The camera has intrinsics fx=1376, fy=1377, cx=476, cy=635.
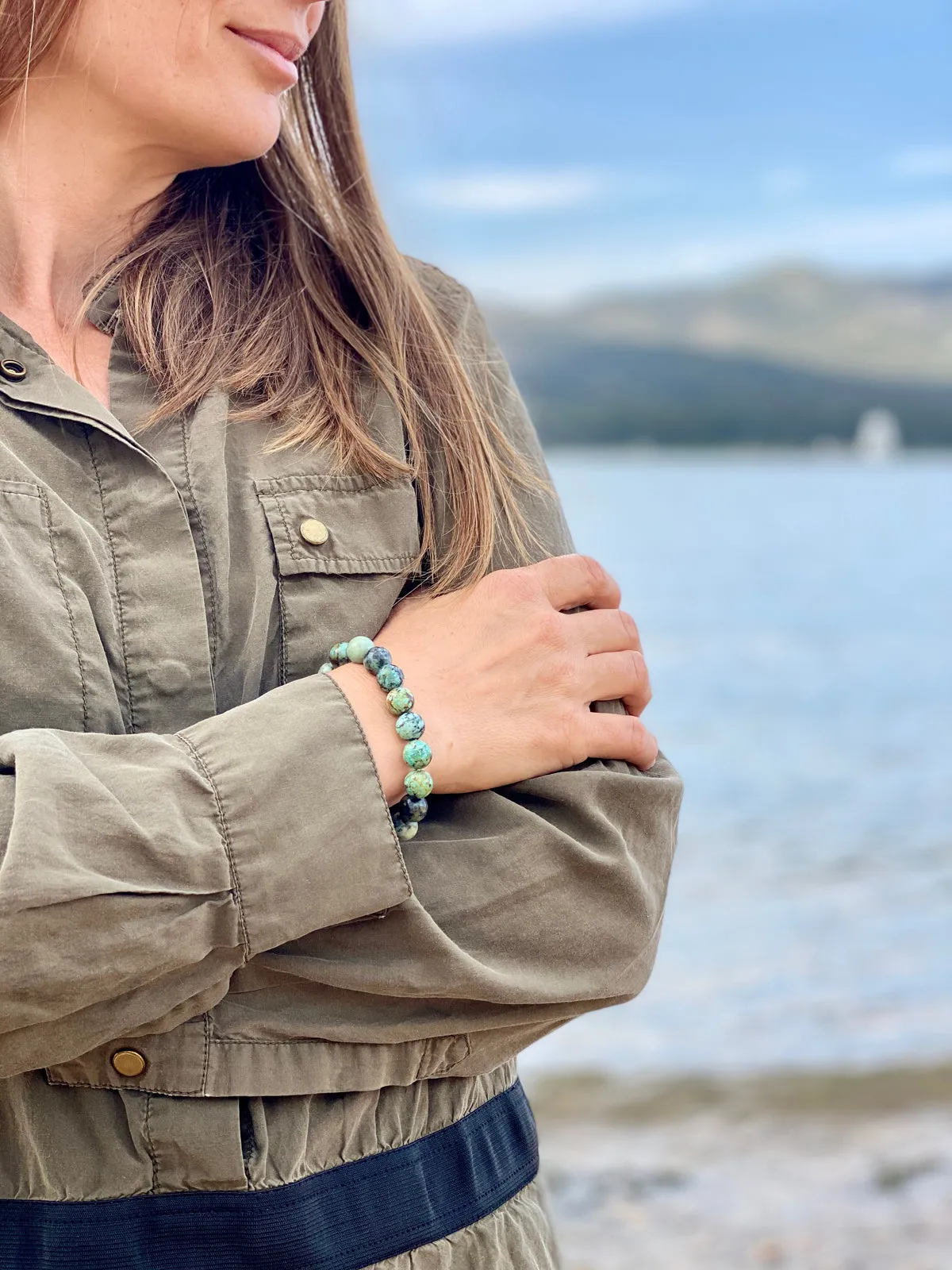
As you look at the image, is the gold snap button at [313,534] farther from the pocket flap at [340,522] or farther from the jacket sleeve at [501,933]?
the jacket sleeve at [501,933]

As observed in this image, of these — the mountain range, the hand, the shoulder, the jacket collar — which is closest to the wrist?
the hand

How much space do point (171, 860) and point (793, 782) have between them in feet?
23.0

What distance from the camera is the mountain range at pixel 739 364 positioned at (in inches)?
663

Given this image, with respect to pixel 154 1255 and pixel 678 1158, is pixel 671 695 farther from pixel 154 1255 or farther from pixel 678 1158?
pixel 154 1255

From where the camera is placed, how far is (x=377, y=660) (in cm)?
96

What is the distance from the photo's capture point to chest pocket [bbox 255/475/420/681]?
3.31 feet

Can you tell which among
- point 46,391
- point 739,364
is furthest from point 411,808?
point 739,364

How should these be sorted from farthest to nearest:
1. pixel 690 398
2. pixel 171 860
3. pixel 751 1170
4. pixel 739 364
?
pixel 739 364 < pixel 690 398 < pixel 751 1170 < pixel 171 860

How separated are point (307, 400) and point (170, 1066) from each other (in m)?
0.51

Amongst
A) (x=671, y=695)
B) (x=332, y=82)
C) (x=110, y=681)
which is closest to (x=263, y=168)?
(x=332, y=82)

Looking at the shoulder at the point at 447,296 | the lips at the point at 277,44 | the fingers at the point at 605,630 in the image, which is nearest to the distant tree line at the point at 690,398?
the shoulder at the point at 447,296

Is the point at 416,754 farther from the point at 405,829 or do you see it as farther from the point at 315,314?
the point at 315,314

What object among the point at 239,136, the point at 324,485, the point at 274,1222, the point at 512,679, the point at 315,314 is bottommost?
the point at 274,1222

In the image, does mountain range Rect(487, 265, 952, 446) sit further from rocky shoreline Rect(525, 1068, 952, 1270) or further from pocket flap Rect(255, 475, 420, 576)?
pocket flap Rect(255, 475, 420, 576)
